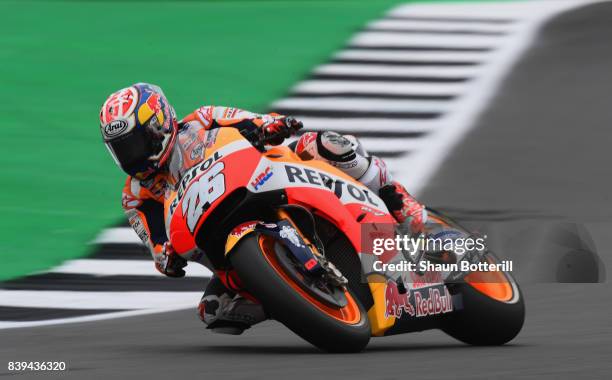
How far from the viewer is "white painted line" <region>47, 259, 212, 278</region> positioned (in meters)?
9.77

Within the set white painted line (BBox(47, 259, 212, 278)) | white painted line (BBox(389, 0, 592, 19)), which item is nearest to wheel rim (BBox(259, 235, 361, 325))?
white painted line (BBox(47, 259, 212, 278))

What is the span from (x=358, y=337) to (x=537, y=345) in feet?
3.66

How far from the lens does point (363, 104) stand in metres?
14.0

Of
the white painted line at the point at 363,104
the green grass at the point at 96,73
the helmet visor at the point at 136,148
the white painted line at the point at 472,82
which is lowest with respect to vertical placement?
the green grass at the point at 96,73

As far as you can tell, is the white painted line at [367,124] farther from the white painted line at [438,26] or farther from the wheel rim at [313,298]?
the wheel rim at [313,298]

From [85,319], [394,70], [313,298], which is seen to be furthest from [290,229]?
[394,70]

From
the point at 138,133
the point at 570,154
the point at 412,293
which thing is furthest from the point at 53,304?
the point at 570,154

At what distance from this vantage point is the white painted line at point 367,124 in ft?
43.5

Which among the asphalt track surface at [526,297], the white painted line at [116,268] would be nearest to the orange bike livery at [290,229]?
the asphalt track surface at [526,297]

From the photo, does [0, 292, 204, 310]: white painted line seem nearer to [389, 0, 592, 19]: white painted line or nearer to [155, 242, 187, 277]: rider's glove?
[155, 242, 187, 277]: rider's glove

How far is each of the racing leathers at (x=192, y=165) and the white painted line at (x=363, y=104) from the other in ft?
21.6

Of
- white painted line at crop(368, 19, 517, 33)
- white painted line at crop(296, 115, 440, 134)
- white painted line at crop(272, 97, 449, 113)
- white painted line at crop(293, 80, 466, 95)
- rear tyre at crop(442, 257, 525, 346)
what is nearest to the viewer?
rear tyre at crop(442, 257, 525, 346)

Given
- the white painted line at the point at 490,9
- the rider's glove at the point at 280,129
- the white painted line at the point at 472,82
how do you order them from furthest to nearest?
the white painted line at the point at 490,9 → the white painted line at the point at 472,82 → the rider's glove at the point at 280,129

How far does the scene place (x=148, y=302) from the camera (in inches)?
356
